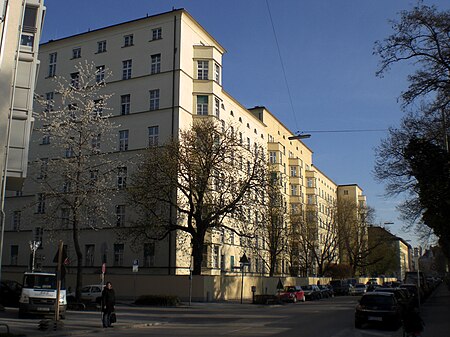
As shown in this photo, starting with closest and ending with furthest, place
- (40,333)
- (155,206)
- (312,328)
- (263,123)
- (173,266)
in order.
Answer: (40,333) < (312,328) < (155,206) < (173,266) < (263,123)

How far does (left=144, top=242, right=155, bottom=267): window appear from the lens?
4379 centimetres

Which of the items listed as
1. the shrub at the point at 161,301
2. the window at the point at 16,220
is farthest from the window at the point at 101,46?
the shrub at the point at 161,301

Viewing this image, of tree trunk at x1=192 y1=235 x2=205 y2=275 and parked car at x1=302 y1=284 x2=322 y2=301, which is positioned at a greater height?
tree trunk at x1=192 y1=235 x2=205 y2=275

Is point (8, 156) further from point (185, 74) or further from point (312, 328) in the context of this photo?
point (185, 74)

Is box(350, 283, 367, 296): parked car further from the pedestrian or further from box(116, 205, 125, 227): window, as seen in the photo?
the pedestrian

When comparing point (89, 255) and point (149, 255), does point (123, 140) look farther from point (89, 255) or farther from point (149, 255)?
point (149, 255)

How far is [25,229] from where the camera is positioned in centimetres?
5138

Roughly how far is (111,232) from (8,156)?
3025 cm

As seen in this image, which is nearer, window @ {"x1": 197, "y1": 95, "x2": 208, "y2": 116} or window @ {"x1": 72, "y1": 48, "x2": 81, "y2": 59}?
window @ {"x1": 197, "y1": 95, "x2": 208, "y2": 116}

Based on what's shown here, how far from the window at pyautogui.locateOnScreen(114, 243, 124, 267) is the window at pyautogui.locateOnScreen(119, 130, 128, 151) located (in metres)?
9.21

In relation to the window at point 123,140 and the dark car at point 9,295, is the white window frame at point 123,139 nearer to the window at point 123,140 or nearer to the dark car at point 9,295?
the window at point 123,140

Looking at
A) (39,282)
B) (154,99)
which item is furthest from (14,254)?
(39,282)

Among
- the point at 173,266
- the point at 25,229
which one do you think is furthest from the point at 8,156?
the point at 25,229

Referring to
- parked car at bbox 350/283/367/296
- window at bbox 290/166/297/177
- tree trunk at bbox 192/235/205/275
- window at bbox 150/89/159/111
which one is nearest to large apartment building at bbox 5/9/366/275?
window at bbox 150/89/159/111
